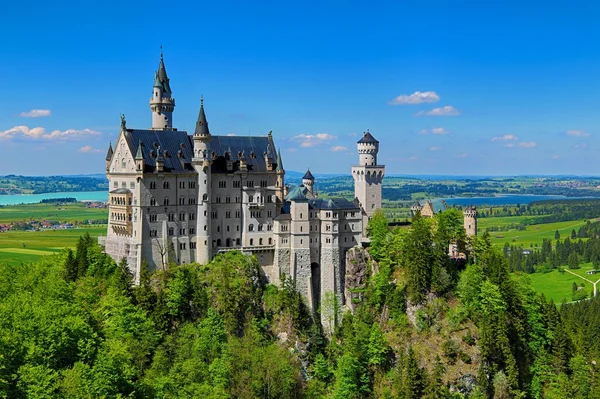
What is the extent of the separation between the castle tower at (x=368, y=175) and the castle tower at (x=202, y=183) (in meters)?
26.8

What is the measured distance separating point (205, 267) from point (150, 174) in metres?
15.0

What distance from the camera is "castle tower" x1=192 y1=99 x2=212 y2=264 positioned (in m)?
99.2

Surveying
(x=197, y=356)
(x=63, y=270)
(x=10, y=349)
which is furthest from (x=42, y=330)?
(x=63, y=270)

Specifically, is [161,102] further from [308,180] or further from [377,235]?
[377,235]

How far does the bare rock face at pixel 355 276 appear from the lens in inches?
4097

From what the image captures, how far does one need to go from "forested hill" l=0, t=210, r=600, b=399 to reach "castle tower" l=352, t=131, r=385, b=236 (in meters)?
5.67

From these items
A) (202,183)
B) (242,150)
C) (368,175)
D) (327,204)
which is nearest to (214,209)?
(202,183)

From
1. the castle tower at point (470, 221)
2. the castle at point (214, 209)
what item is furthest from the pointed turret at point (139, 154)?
the castle tower at point (470, 221)

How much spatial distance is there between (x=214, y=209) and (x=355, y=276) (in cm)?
2352

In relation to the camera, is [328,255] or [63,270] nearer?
[63,270]

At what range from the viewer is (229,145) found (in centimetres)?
10581

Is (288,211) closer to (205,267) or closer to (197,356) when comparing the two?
(205,267)

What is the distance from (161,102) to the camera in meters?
106

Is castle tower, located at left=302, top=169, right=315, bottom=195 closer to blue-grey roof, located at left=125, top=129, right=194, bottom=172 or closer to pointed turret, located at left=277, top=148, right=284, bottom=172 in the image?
pointed turret, located at left=277, top=148, right=284, bottom=172
